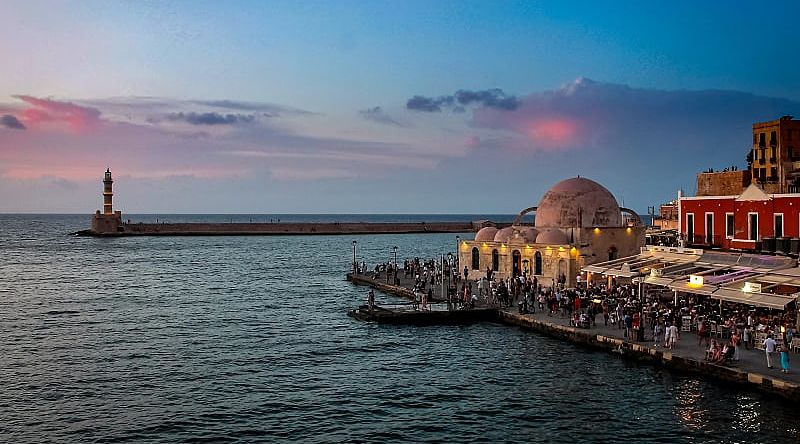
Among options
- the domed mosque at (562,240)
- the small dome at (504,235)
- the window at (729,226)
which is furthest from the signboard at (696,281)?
the small dome at (504,235)

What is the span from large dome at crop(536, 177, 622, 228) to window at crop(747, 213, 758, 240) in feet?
45.9

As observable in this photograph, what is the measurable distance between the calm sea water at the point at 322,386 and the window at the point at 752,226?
1287 cm

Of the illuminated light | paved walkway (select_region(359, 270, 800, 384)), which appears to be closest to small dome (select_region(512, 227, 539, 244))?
paved walkway (select_region(359, 270, 800, 384))

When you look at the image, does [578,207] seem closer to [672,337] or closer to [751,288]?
[751,288]

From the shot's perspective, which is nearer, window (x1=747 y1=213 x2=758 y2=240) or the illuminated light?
the illuminated light

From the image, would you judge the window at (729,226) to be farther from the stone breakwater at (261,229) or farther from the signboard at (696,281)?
the stone breakwater at (261,229)

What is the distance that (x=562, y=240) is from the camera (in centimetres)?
4809

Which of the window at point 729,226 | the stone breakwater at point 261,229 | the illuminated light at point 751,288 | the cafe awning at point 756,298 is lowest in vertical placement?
the cafe awning at point 756,298

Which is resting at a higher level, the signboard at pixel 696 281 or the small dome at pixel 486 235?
the small dome at pixel 486 235

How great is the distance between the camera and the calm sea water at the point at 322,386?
68.4 ft

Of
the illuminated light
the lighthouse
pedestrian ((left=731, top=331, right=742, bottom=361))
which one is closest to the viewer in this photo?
pedestrian ((left=731, top=331, right=742, bottom=361))

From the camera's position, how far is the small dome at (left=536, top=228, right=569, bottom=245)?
4803 centimetres

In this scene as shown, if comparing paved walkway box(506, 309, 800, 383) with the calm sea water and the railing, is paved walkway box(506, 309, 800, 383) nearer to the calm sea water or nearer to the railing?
the calm sea water

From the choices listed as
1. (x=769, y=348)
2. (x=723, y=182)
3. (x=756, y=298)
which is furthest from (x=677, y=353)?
(x=723, y=182)
